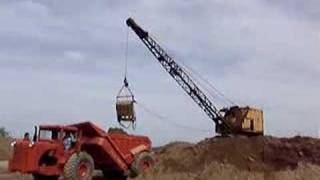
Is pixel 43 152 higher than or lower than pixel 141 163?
higher

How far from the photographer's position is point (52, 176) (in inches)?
1107

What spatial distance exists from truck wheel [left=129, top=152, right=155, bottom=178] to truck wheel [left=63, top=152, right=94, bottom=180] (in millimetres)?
2761

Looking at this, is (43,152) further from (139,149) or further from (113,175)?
(139,149)

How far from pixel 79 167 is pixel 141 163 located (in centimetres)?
404

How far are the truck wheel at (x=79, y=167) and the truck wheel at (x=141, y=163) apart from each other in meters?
2.76

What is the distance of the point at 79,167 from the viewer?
92.6 feet

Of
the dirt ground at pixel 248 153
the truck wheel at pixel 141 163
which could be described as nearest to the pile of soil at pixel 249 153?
the dirt ground at pixel 248 153

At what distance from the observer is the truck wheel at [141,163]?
30953 millimetres

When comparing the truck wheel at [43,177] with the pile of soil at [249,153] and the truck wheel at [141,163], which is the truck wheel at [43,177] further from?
the pile of soil at [249,153]

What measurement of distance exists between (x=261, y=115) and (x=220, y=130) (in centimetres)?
592

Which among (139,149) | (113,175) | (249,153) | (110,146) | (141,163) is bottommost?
(113,175)

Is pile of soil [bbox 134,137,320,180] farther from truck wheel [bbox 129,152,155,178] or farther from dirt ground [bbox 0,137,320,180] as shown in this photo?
truck wheel [bbox 129,152,155,178]

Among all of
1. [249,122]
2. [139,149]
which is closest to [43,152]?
[139,149]

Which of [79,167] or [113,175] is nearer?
[79,167]
